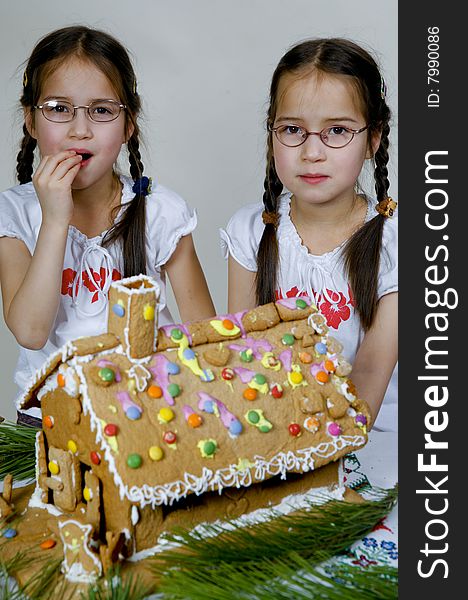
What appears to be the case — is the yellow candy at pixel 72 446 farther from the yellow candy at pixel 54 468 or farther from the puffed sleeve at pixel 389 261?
the puffed sleeve at pixel 389 261

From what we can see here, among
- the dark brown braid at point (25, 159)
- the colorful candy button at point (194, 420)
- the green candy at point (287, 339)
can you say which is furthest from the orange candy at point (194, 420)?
the dark brown braid at point (25, 159)

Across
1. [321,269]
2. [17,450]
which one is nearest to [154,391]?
[17,450]

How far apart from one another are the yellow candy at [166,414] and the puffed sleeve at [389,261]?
803 mm

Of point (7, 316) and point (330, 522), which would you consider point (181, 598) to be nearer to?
point (330, 522)

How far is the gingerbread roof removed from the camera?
1.40 metres

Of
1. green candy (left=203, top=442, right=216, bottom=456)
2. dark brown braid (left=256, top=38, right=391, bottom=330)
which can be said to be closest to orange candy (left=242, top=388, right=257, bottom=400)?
green candy (left=203, top=442, right=216, bottom=456)

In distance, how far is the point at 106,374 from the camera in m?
1.41

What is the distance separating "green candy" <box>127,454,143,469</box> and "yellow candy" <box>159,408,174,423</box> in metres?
0.08

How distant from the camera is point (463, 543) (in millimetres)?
1468

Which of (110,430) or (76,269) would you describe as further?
(76,269)

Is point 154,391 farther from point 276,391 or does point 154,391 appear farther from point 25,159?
point 25,159

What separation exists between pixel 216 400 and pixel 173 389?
7 cm

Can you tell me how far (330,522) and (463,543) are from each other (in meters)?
0.21

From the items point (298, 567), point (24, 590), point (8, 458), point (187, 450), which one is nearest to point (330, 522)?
point (298, 567)
